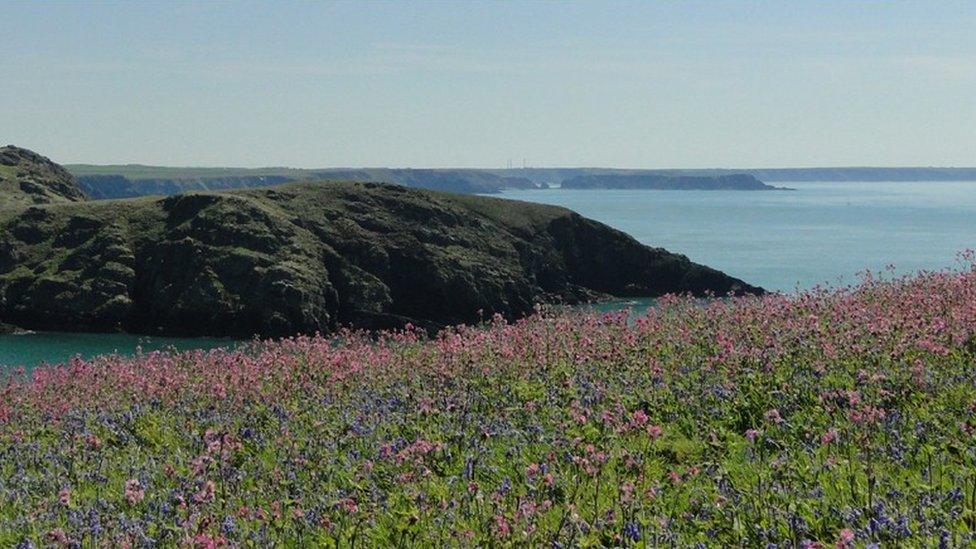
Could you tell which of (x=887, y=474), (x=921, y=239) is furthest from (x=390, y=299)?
(x=921, y=239)

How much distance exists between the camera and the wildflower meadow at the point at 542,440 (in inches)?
275

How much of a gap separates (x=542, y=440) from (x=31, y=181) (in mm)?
165267

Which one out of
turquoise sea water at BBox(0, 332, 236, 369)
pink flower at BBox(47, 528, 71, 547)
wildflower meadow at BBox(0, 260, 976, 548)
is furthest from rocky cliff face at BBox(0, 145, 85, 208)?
pink flower at BBox(47, 528, 71, 547)

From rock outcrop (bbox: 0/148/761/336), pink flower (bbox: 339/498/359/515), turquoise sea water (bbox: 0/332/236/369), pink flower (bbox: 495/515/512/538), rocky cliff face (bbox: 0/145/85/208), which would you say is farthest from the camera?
rocky cliff face (bbox: 0/145/85/208)

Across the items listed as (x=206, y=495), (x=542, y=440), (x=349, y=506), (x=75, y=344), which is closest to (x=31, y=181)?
(x=75, y=344)

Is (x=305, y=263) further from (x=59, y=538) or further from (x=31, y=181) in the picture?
(x=59, y=538)

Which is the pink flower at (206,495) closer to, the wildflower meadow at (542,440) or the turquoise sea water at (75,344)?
the wildflower meadow at (542,440)

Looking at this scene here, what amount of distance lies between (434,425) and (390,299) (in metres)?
90.1

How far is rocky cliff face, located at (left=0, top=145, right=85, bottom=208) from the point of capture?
143250 millimetres

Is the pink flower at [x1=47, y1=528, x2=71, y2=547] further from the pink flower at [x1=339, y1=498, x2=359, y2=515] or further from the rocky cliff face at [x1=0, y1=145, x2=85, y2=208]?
the rocky cliff face at [x1=0, y1=145, x2=85, y2=208]

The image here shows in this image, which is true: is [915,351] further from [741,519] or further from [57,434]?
[57,434]

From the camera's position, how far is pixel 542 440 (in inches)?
378

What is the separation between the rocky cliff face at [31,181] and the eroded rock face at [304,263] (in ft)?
111

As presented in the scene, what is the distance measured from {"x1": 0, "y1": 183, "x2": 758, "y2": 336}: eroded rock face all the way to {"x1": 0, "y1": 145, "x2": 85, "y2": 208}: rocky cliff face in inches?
1332
